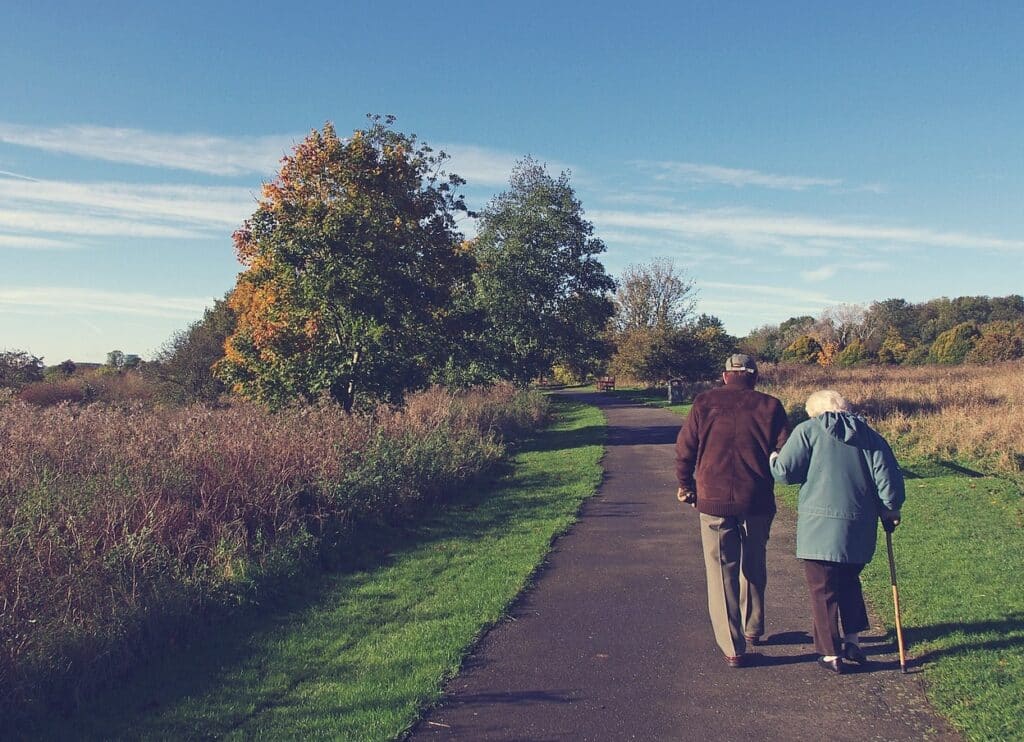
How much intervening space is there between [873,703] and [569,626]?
7.61 feet

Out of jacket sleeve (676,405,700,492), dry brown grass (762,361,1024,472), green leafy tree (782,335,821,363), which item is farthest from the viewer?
green leafy tree (782,335,821,363)

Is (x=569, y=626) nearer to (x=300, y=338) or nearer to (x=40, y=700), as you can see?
(x=40, y=700)

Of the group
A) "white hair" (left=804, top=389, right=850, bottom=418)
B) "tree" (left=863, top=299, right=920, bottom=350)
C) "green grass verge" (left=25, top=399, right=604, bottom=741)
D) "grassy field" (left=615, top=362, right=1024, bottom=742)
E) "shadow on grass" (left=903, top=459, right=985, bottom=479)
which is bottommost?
"shadow on grass" (left=903, top=459, right=985, bottom=479)

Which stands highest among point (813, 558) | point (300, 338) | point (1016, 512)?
point (300, 338)

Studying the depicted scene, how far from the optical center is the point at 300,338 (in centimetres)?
1833

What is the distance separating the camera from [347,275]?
16.5 m

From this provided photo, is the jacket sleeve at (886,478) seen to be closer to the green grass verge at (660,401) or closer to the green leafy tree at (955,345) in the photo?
the green grass verge at (660,401)

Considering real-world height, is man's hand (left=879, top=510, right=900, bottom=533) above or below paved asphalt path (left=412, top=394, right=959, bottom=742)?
above

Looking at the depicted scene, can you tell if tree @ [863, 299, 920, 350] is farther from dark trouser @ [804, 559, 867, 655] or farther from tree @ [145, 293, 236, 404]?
dark trouser @ [804, 559, 867, 655]

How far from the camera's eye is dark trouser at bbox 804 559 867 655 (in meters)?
5.11

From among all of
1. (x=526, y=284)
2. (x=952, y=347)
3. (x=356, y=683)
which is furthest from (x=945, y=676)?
(x=952, y=347)

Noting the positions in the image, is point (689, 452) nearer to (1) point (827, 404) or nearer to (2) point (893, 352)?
(1) point (827, 404)

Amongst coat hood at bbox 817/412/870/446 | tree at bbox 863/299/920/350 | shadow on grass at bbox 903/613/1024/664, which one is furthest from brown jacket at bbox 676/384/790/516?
tree at bbox 863/299/920/350

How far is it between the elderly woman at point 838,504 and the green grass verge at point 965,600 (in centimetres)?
61
